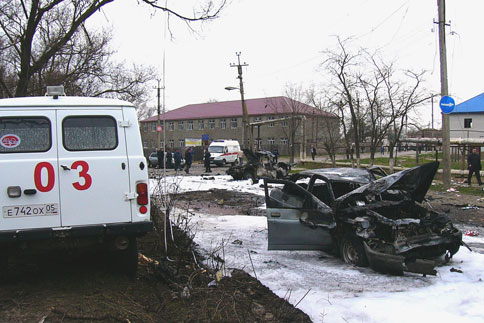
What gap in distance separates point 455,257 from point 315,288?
2.77 metres

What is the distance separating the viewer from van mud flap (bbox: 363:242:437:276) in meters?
5.62

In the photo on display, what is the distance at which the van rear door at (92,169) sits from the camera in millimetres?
4758

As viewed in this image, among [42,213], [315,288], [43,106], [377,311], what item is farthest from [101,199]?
[377,311]

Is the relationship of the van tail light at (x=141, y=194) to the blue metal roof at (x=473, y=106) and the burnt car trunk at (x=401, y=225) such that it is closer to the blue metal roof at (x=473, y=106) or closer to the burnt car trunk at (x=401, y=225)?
the burnt car trunk at (x=401, y=225)

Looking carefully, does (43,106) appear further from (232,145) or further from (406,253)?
(232,145)

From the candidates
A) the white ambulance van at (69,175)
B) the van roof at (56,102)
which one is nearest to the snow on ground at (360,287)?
the white ambulance van at (69,175)

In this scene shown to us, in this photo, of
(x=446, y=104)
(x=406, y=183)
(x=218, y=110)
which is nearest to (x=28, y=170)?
(x=406, y=183)

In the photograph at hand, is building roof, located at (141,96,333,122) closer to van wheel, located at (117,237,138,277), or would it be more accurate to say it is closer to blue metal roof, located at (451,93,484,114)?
blue metal roof, located at (451,93,484,114)

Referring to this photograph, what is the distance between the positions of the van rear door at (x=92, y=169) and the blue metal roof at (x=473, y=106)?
50663 millimetres

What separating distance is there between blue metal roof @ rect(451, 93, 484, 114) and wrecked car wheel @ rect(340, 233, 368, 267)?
47852mm

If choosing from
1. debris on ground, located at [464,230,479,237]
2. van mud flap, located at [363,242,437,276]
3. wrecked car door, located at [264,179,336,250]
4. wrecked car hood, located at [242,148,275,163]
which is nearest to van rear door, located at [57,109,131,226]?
wrecked car door, located at [264,179,336,250]

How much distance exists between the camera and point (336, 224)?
666 cm

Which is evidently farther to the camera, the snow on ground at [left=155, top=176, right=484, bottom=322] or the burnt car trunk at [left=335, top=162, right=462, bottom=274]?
the burnt car trunk at [left=335, top=162, right=462, bottom=274]

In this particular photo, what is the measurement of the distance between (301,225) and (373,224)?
1196 mm
